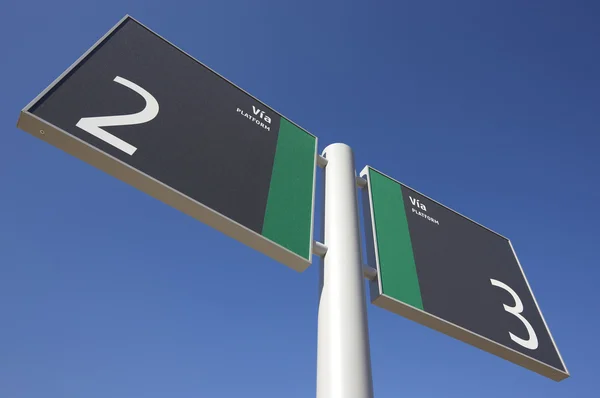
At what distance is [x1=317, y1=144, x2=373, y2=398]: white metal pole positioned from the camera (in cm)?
179

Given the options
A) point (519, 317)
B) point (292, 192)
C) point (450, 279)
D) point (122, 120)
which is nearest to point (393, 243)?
point (450, 279)

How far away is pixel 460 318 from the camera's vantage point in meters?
2.51

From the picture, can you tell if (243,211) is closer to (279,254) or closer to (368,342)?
(279,254)

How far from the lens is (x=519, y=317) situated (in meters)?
2.91

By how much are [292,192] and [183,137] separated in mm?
641

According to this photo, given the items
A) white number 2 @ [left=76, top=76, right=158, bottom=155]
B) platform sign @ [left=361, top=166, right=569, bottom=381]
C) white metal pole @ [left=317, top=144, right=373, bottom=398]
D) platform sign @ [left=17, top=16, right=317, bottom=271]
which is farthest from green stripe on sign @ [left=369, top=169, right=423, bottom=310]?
white number 2 @ [left=76, top=76, right=158, bottom=155]

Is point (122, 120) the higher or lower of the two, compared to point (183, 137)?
lower

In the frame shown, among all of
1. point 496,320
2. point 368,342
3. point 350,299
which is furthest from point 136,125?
point 496,320

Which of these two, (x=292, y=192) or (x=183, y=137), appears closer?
(x=183, y=137)

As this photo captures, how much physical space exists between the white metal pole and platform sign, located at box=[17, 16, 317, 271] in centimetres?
15

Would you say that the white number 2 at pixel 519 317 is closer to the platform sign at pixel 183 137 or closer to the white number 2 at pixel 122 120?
the platform sign at pixel 183 137

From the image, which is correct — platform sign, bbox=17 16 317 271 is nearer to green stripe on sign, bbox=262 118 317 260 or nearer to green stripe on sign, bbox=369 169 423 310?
green stripe on sign, bbox=262 118 317 260

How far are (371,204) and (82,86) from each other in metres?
1.71

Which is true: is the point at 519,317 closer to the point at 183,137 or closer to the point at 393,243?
the point at 393,243
